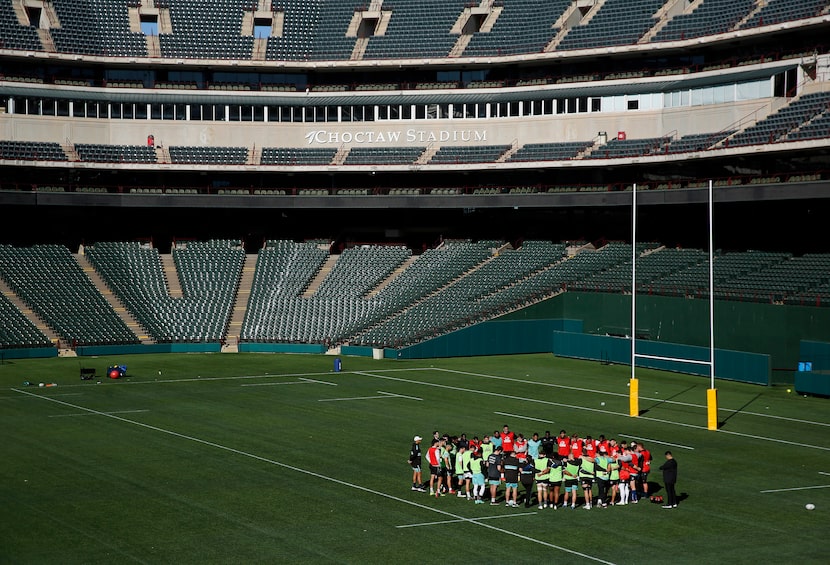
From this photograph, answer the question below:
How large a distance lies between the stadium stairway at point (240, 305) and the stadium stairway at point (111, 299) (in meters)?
4.65

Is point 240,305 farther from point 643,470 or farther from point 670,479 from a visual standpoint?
point 670,479

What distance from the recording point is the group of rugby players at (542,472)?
103 ft

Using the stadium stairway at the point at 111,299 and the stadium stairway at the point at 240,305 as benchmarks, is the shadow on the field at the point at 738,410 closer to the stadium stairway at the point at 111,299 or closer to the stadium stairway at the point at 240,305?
the stadium stairway at the point at 240,305

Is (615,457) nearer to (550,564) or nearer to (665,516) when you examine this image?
(665,516)

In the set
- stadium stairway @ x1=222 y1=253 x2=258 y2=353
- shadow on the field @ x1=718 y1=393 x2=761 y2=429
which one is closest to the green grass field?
shadow on the field @ x1=718 y1=393 x2=761 y2=429

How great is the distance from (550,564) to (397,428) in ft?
59.9

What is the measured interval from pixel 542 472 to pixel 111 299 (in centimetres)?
4951

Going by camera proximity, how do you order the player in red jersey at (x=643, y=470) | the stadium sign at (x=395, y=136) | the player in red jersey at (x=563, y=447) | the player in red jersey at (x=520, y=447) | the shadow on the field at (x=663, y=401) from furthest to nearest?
the stadium sign at (x=395, y=136)
the shadow on the field at (x=663, y=401)
the player in red jersey at (x=563, y=447)
the player in red jersey at (x=643, y=470)
the player in red jersey at (x=520, y=447)

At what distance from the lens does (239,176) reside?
8544 cm

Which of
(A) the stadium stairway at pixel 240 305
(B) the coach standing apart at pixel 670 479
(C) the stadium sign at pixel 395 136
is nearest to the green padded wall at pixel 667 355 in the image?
(A) the stadium stairway at pixel 240 305

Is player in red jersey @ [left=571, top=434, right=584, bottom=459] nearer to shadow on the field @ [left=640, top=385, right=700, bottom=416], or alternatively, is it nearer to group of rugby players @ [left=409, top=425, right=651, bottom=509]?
group of rugby players @ [left=409, top=425, right=651, bottom=509]

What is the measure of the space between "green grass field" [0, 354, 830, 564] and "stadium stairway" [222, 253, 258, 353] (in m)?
10.7

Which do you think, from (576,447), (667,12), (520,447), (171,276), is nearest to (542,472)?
(576,447)

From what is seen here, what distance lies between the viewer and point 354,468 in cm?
3625
